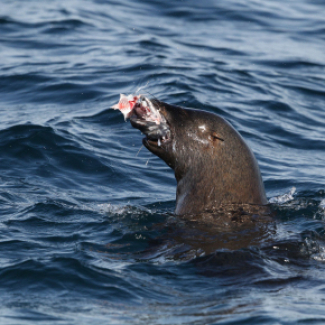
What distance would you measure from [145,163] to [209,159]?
9.91 feet

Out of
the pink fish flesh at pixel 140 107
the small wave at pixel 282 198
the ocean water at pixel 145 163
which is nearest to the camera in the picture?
the ocean water at pixel 145 163

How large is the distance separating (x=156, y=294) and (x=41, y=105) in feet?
22.4

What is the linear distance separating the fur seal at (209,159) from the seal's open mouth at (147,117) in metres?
0.01

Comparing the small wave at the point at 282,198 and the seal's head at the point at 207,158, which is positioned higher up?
the seal's head at the point at 207,158

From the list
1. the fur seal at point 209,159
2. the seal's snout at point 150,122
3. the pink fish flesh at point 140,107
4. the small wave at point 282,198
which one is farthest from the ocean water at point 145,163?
the pink fish flesh at point 140,107

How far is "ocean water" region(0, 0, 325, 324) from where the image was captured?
4723 mm

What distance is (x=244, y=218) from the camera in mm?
5992

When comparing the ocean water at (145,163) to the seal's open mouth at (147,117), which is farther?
the seal's open mouth at (147,117)

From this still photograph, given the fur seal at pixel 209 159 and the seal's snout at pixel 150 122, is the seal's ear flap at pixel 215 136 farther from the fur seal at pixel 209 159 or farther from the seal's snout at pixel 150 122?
the seal's snout at pixel 150 122

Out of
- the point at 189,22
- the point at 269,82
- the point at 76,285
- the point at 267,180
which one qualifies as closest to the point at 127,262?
the point at 76,285

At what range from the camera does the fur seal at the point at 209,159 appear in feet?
20.1

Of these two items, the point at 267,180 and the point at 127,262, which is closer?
the point at 127,262

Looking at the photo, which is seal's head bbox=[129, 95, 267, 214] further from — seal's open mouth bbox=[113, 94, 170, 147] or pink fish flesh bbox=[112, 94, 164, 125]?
pink fish flesh bbox=[112, 94, 164, 125]

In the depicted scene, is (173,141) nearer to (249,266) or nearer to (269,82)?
(249,266)
